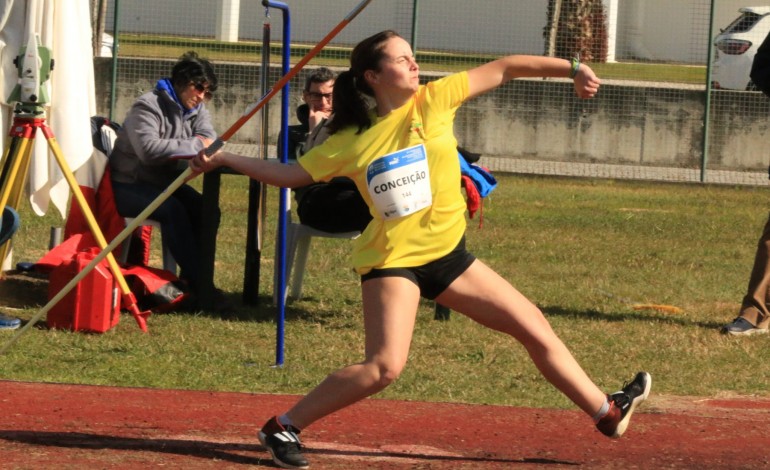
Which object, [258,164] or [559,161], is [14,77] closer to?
[258,164]

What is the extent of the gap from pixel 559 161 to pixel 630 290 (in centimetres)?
817

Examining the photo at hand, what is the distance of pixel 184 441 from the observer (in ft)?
19.0

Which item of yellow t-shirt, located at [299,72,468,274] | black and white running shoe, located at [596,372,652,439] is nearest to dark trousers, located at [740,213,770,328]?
black and white running shoe, located at [596,372,652,439]

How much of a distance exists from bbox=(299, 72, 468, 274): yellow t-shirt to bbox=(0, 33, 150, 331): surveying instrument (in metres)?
3.21

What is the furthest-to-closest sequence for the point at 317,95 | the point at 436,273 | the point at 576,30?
the point at 576,30
the point at 317,95
the point at 436,273

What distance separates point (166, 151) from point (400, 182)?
414cm

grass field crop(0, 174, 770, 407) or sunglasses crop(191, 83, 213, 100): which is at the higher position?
sunglasses crop(191, 83, 213, 100)

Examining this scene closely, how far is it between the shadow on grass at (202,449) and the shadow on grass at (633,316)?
3636 millimetres

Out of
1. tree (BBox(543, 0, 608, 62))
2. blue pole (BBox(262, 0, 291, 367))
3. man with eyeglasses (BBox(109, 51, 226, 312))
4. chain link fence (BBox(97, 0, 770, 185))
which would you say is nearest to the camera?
blue pole (BBox(262, 0, 291, 367))

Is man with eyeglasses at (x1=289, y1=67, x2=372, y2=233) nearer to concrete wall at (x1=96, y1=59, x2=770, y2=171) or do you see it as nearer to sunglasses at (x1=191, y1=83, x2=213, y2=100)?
sunglasses at (x1=191, y1=83, x2=213, y2=100)

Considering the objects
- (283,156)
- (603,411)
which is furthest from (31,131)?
(603,411)

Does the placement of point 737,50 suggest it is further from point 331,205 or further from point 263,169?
point 263,169

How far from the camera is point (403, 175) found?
523 centimetres

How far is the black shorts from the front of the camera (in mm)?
5309
